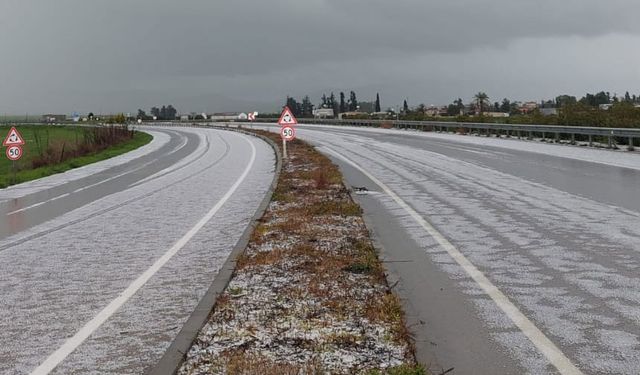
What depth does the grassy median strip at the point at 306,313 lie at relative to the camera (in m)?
4.66

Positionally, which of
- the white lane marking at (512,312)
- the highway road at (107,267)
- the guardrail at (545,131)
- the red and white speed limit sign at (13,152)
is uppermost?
the red and white speed limit sign at (13,152)

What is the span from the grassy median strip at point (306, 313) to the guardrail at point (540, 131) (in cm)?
2214

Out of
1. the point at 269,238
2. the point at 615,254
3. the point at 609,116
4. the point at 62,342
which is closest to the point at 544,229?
the point at 615,254

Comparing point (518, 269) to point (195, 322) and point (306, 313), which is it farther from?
point (195, 322)

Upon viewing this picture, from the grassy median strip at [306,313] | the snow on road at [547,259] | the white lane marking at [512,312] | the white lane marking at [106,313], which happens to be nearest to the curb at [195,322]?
the grassy median strip at [306,313]

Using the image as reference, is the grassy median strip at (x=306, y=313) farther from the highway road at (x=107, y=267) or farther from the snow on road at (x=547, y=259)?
the snow on road at (x=547, y=259)

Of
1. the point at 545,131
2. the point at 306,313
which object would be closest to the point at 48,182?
the point at 306,313

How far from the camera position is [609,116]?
37.1m

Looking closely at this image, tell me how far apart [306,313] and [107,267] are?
3.53m

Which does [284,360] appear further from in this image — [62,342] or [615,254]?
[615,254]

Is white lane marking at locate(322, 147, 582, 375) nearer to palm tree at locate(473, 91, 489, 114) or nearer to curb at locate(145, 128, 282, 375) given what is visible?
curb at locate(145, 128, 282, 375)

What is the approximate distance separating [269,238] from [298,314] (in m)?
3.80

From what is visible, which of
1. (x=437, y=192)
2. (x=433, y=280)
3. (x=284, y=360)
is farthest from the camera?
(x=437, y=192)

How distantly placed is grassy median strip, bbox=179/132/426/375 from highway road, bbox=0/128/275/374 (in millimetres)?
478
